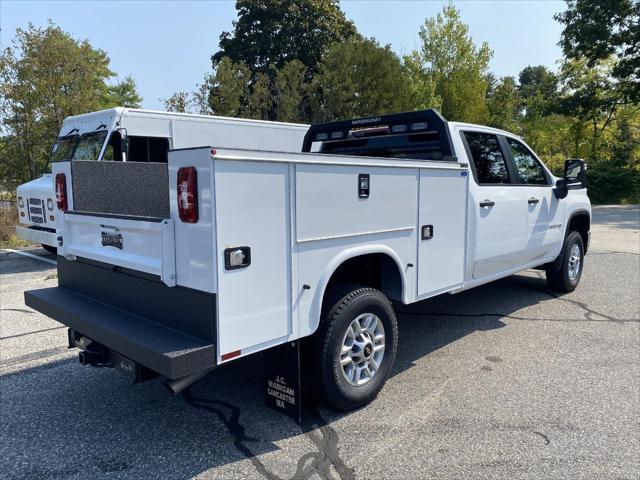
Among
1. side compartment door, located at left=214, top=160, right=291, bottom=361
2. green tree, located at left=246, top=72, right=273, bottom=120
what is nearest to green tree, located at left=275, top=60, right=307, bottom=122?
green tree, located at left=246, top=72, right=273, bottom=120

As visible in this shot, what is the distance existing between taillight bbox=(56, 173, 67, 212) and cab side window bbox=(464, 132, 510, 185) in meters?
3.51

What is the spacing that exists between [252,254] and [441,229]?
205 centimetres

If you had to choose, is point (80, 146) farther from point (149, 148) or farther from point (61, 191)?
point (61, 191)

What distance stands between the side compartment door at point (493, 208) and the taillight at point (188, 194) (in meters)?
2.87

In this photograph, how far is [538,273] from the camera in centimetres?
844

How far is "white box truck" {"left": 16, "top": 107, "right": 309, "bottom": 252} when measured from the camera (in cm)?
920

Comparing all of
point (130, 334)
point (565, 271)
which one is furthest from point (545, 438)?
point (565, 271)

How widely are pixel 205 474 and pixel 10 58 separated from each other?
15.2 m

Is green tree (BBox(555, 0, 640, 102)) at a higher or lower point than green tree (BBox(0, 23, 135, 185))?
higher

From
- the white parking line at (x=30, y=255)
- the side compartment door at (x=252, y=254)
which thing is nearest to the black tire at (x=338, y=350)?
the side compartment door at (x=252, y=254)

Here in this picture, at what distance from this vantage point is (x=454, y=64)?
31625 millimetres

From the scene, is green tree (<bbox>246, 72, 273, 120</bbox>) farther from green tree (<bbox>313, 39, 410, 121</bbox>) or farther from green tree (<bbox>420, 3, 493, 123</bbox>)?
green tree (<bbox>420, 3, 493, 123</bbox>)

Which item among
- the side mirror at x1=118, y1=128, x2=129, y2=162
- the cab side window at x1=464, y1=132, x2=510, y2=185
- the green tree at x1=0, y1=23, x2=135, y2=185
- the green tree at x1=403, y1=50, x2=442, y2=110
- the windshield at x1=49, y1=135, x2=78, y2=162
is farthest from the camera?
the green tree at x1=403, y1=50, x2=442, y2=110

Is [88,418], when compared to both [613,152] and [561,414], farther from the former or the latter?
[613,152]
